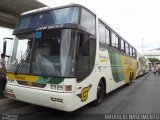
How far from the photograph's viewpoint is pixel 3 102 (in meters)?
7.30

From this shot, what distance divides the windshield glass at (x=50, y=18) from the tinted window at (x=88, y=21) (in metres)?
0.37

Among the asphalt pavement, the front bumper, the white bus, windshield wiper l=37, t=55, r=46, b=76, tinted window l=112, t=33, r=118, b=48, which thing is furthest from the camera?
tinted window l=112, t=33, r=118, b=48

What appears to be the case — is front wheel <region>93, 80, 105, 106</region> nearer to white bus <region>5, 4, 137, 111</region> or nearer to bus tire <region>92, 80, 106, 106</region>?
bus tire <region>92, 80, 106, 106</region>

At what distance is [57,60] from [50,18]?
1434 mm

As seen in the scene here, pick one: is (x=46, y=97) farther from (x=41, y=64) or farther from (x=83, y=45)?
(x=83, y=45)

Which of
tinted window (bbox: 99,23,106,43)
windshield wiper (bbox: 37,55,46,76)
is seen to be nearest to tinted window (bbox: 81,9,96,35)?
tinted window (bbox: 99,23,106,43)

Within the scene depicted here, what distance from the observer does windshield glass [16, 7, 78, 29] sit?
19.1 feet

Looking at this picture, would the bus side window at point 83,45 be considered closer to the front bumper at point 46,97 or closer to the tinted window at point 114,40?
the front bumper at point 46,97

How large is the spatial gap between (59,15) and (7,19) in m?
6.79

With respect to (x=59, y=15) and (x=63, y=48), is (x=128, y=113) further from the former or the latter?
(x=59, y=15)

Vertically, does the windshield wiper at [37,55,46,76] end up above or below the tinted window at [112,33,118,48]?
below

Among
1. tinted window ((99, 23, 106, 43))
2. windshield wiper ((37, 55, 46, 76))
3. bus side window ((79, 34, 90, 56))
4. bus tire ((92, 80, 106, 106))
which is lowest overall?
bus tire ((92, 80, 106, 106))

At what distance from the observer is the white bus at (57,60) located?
17.6 ft

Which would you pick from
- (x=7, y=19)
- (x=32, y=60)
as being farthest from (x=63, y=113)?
(x=7, y=19)
